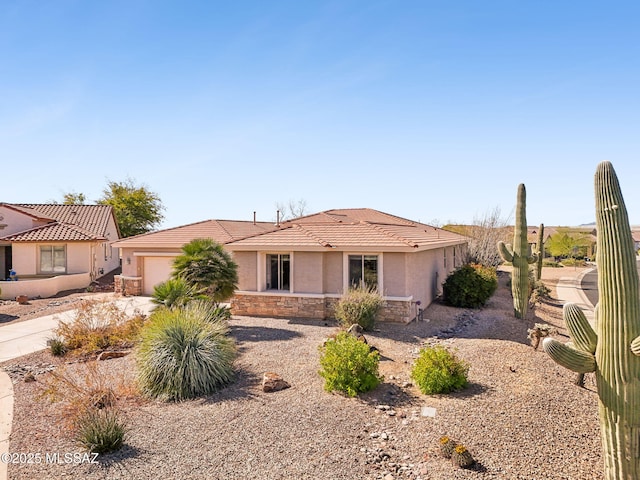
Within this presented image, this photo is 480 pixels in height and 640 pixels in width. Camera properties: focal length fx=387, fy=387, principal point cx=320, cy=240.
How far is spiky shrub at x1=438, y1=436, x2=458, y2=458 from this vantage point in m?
5.52

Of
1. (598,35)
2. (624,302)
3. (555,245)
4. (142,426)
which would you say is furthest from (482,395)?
(555,245)

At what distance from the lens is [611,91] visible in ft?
43.4

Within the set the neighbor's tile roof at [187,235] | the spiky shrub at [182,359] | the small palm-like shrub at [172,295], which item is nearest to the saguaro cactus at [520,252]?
the spiky shrub at [182,359]

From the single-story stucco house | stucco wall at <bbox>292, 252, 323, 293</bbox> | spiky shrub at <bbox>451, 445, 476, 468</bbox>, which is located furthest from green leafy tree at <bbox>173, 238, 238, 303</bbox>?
spiky shrub at <bbox>451, 445, 476, 468</bbox>

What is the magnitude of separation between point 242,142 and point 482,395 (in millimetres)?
17147

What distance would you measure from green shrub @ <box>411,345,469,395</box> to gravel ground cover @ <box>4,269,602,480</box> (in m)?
0.22

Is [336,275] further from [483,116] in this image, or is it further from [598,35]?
[598,35]

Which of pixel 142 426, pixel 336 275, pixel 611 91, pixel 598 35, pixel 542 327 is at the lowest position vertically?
pixel 142 426

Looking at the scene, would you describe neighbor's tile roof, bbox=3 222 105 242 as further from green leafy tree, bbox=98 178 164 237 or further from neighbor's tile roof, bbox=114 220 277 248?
green leafy tree, bbox=98 178 164 237

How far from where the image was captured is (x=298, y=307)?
15344mm

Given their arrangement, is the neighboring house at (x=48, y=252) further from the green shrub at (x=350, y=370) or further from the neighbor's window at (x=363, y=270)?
the green shrub at (x=350, y=370)

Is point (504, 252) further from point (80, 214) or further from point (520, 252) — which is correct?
point (80, 214)

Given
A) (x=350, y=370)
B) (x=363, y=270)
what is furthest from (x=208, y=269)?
(x=350, y=370)

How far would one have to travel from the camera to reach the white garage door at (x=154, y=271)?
73.9 feet
